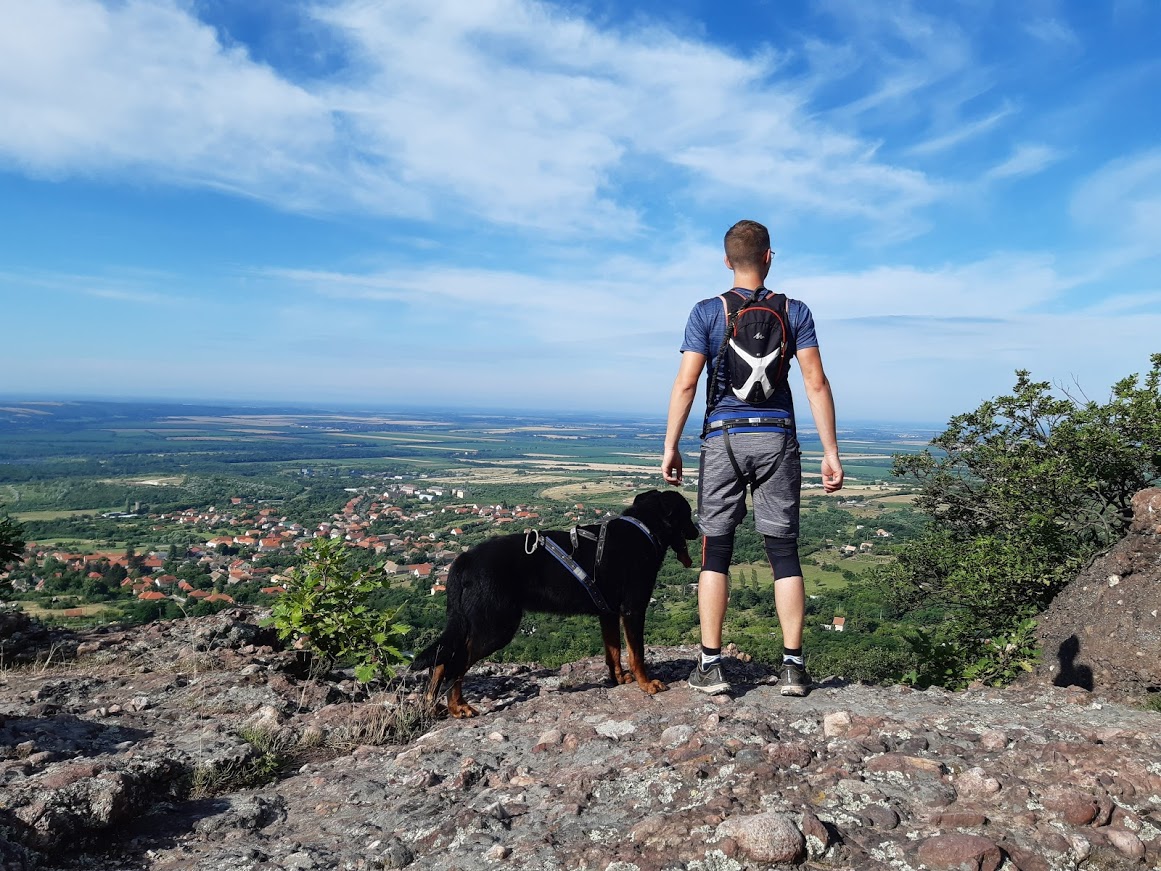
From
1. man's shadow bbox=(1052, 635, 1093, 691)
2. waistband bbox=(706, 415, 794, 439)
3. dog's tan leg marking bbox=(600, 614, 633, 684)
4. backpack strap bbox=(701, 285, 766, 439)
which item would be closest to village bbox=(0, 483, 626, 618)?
dog's tan leg marking bbox=(600, 614, 633, 684)

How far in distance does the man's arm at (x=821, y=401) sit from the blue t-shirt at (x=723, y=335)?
76 mm

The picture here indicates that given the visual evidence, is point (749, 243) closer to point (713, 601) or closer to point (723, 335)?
point (723, 335)

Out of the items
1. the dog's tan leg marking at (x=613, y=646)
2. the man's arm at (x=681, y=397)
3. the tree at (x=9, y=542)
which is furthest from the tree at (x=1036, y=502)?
the tree at (x=9, y=542)

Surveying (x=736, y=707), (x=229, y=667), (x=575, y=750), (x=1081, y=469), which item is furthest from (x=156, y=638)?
(x=1081, y=469)

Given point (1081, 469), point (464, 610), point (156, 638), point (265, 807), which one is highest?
point (1081, 469)

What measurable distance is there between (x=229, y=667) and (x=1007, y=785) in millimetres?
5093

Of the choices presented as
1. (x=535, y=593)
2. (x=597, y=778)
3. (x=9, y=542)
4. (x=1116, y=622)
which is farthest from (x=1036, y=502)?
(x=9, y=542)

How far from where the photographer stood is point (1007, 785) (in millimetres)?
2445

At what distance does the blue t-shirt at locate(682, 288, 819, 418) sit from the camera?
146 inches

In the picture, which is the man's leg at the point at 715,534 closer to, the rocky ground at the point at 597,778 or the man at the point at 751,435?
the man at the point at 751,435

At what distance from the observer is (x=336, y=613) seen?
4.80 m

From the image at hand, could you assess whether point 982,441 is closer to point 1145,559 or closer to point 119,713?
point 1145,559

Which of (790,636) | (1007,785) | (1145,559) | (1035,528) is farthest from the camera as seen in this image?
(1035,528)

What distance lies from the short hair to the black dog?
4.99ft
